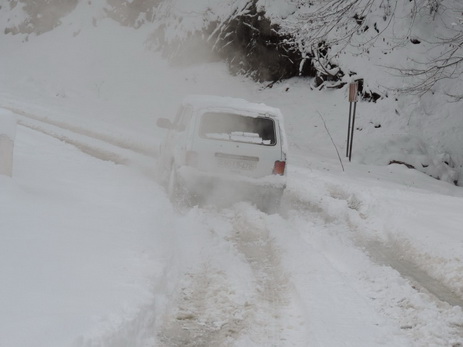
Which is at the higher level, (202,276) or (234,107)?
(234,107)

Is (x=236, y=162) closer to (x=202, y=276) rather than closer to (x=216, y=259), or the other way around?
(x=216, y=259)

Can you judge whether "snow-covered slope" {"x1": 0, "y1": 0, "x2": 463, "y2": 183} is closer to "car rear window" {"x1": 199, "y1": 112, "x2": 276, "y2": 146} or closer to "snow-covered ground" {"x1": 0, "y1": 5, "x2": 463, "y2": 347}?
"snow-covered ground" {"x1": 0, "y1": 5, "x2": 463, "y2": 347}

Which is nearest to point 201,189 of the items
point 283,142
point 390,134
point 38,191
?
point 283,142

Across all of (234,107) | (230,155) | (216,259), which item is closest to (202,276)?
(216,259)

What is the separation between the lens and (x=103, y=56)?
3127 cm

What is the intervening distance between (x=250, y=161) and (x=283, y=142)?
2.26 ft

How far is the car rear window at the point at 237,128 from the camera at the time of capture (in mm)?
8445

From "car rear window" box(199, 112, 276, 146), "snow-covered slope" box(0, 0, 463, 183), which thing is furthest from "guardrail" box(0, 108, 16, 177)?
"snow-covered slope" box(0, 0, 463, 183)

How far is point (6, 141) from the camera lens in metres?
7.37

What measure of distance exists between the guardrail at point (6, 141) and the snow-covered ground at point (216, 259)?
291mm

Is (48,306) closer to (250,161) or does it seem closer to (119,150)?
(250,161)

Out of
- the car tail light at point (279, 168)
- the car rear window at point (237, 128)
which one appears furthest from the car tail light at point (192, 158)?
the car tail light at point (279, 168)

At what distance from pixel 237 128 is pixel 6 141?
3.61 meters

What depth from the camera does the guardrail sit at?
7.35 meters
